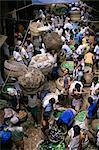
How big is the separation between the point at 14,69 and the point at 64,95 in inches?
86.7

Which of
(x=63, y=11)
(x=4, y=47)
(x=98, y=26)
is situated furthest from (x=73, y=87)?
(x=63, y=11)

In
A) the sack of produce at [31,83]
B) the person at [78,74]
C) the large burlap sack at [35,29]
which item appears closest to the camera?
the sack of produce at [31,83]

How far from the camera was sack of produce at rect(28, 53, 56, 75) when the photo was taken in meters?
13.1

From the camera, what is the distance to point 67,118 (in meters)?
10.5

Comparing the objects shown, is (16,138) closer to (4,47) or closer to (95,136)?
(95,136)

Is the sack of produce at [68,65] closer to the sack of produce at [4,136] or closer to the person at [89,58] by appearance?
the person at [89,58]

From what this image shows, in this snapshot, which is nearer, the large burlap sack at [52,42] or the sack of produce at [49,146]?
the sack of produce at [49,146]

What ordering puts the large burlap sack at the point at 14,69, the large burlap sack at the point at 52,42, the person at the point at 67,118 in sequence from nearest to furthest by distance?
the person at the point at 67,118
the large burlap sack at the point at 14,69
the large burlap sack at the point at 52,42

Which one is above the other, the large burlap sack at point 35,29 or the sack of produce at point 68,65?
the large burlap sack at point 35,29

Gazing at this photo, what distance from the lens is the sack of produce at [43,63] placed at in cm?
1313

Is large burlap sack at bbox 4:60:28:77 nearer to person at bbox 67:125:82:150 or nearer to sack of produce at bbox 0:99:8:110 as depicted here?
sack of produce at bbox 0:99:8:110

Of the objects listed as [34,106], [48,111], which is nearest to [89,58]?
[34,106]

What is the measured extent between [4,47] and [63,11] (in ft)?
23.9

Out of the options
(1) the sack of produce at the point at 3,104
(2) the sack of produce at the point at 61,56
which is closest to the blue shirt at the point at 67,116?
(1) the sack of produce at the point at 3,104
